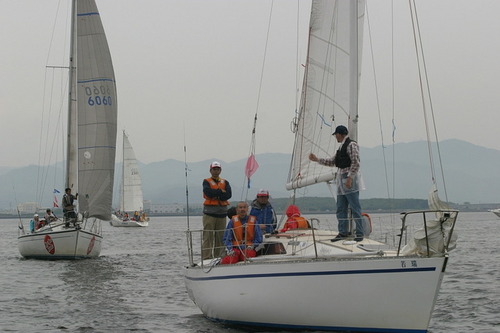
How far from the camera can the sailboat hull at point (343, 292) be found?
1041cm

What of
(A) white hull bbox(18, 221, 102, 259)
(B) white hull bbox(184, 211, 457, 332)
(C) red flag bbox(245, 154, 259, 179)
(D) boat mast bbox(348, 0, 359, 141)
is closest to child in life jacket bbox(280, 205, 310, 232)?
(C) red flag bbox(245, 154, 259, 179)

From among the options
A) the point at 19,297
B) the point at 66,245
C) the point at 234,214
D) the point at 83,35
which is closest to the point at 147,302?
the point at 19,297

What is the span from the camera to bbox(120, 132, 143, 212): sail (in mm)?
85069

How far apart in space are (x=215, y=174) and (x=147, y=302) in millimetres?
4129

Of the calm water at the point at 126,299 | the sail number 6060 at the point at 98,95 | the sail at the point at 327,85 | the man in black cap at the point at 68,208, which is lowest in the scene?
the calm water at the point at 126,299

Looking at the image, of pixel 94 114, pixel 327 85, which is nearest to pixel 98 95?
pixel 94 114

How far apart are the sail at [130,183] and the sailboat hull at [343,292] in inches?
2903

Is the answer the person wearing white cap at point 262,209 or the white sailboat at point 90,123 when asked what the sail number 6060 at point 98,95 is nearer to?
the white sailboat at point 90,123

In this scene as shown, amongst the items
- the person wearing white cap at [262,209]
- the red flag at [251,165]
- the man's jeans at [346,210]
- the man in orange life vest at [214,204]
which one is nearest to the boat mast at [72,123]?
the red flag at [251,165]

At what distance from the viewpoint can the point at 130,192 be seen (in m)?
89.8

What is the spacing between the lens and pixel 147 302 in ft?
56.1

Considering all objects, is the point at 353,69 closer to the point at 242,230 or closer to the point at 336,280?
the point at 242,230

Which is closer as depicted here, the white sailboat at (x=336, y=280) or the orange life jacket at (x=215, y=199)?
the white sailboat at (x=336, y=280)

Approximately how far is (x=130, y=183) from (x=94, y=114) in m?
58.8
